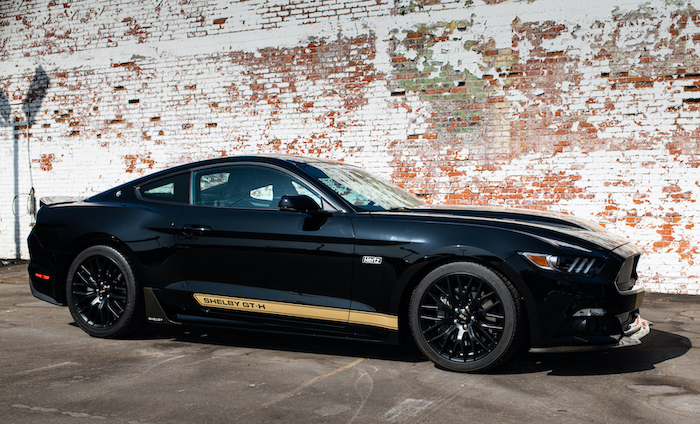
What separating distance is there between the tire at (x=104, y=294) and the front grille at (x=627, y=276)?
3.36 meters

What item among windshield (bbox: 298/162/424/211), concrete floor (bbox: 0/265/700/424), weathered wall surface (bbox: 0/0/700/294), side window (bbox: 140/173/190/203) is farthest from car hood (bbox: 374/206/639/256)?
weathered wall surface (bbox: 0/0/700/294)

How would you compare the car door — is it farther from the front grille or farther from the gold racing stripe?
the front grille

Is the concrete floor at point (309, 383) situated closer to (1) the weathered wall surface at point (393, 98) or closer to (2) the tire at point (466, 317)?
(2) the tire at point (466, 317)

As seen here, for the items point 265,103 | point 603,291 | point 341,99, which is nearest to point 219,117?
point 265,103

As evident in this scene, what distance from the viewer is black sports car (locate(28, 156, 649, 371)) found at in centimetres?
379

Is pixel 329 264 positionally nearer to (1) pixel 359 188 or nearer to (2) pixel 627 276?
(1) pixel 359 188

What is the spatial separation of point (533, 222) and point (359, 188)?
4.17ft

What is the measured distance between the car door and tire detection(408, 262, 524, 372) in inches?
20.3

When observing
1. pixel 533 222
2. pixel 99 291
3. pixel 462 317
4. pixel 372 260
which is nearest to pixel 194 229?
pixel 99 291

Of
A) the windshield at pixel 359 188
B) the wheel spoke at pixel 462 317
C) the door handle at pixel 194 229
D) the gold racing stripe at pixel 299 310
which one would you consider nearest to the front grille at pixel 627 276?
Result: the wheel spoke at pixel 462 317

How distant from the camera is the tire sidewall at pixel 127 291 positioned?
4.78 m

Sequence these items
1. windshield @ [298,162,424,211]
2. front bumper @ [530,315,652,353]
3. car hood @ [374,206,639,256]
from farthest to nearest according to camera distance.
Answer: windshield @ [298,162,424,211] → car hood @ [374,206,639,256] → front bumper @ [530,315,652,353]

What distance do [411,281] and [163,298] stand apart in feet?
6.19

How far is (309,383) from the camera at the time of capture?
374 centimetres
